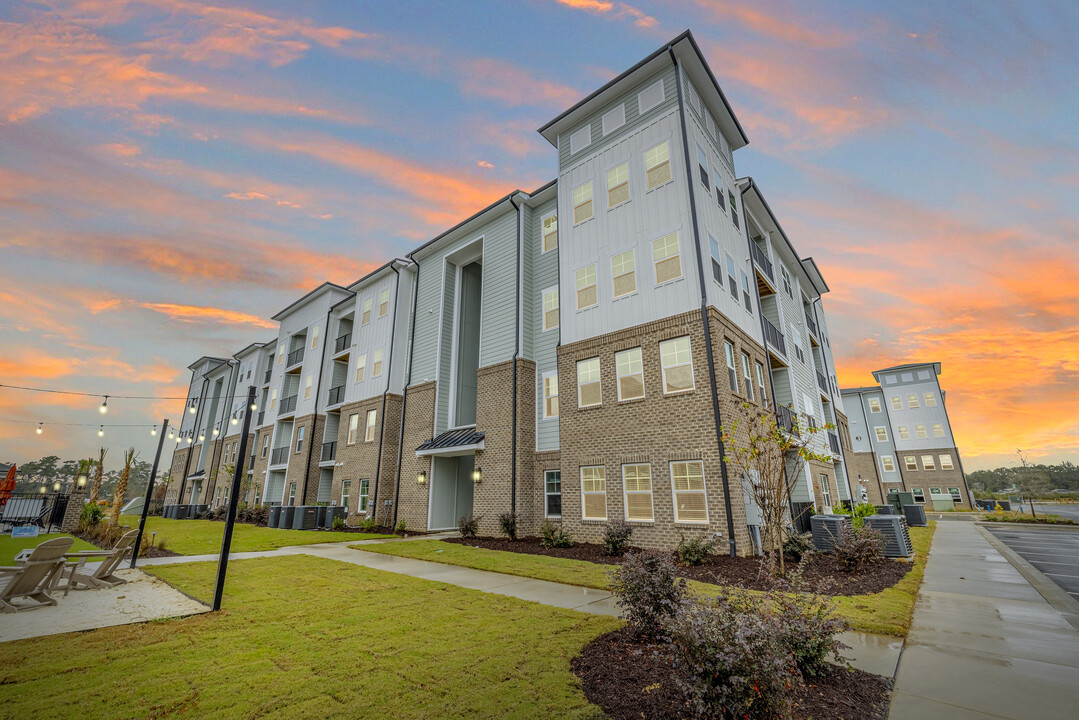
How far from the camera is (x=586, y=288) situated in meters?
16.5

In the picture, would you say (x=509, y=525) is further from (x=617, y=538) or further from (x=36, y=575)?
(x=36, y=575)

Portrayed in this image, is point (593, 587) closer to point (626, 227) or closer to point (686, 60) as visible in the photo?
point (626, 227)

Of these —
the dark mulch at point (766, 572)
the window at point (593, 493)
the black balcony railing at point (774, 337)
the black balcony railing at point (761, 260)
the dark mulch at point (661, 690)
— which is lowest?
the dark mulch at point (766, 572)

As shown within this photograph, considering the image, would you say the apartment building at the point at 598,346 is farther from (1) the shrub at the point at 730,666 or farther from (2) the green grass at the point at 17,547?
(2) the green grass at the point at 17,547

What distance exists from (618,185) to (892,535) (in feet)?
46.4

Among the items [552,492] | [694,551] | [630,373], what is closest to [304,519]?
[552,492]

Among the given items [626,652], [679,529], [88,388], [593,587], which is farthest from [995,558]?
[88,388]

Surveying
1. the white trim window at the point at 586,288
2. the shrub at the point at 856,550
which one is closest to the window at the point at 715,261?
the white trim window at the point at 586,288

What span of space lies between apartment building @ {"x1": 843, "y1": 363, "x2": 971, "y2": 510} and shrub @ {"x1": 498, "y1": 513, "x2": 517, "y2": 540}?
41117 millimetres

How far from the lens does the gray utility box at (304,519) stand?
74.2 ft

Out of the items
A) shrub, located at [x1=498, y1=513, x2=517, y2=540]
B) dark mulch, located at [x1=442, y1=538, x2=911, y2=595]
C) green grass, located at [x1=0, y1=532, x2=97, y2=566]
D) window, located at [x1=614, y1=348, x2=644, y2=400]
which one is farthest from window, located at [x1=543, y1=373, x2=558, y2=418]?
green grass, located at [x1=0, y1=532, x2=97, y2=566]

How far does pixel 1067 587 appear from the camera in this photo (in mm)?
8984

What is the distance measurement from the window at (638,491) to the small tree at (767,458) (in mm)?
2606

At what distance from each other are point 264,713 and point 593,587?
6.19 meters
